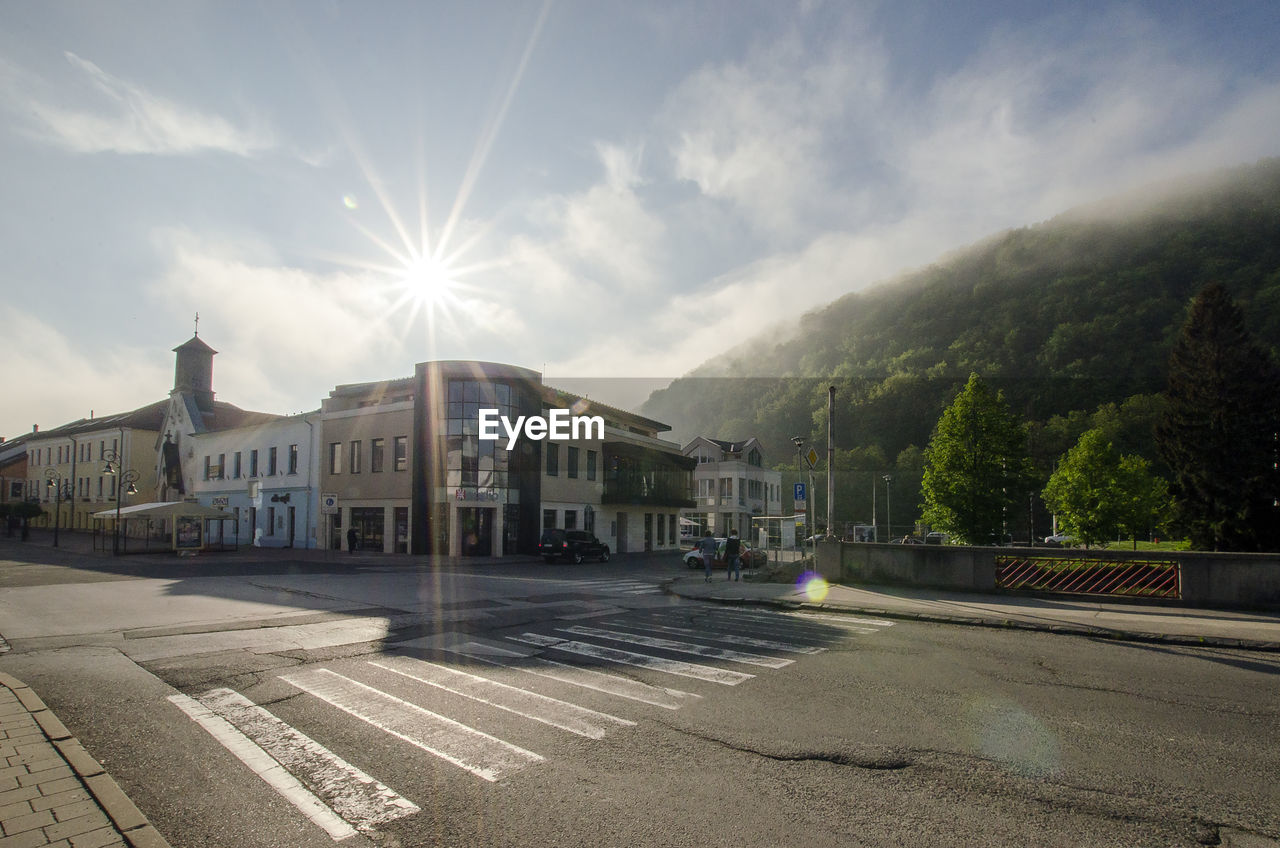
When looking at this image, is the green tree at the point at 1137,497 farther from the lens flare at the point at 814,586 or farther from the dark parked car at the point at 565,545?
the dark parked car at the point at 565,545

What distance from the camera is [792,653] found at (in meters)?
10.2

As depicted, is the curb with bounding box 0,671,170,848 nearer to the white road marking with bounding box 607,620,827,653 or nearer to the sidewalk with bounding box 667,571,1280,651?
the white road marking with bounding box 607,620,827,653

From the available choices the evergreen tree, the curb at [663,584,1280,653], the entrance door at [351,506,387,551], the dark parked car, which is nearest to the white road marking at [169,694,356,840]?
the curb at [663,584,1280,653]

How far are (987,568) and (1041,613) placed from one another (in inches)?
157

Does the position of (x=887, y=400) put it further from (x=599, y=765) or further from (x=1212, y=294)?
(x=599, y=765)

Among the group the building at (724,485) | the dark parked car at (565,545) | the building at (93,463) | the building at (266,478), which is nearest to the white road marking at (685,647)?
the dark parked car at (565,545)

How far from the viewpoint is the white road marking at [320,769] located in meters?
4.59

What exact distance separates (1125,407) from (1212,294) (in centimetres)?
4332

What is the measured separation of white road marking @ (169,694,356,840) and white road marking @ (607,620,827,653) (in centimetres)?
702

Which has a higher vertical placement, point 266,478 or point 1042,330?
point 1042,330

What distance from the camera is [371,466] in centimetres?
4097

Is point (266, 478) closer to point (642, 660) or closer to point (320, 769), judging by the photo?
point (642, 660)

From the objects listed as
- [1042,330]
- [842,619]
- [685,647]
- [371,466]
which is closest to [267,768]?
[685,647]

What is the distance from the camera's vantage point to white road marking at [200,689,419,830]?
181 inches
